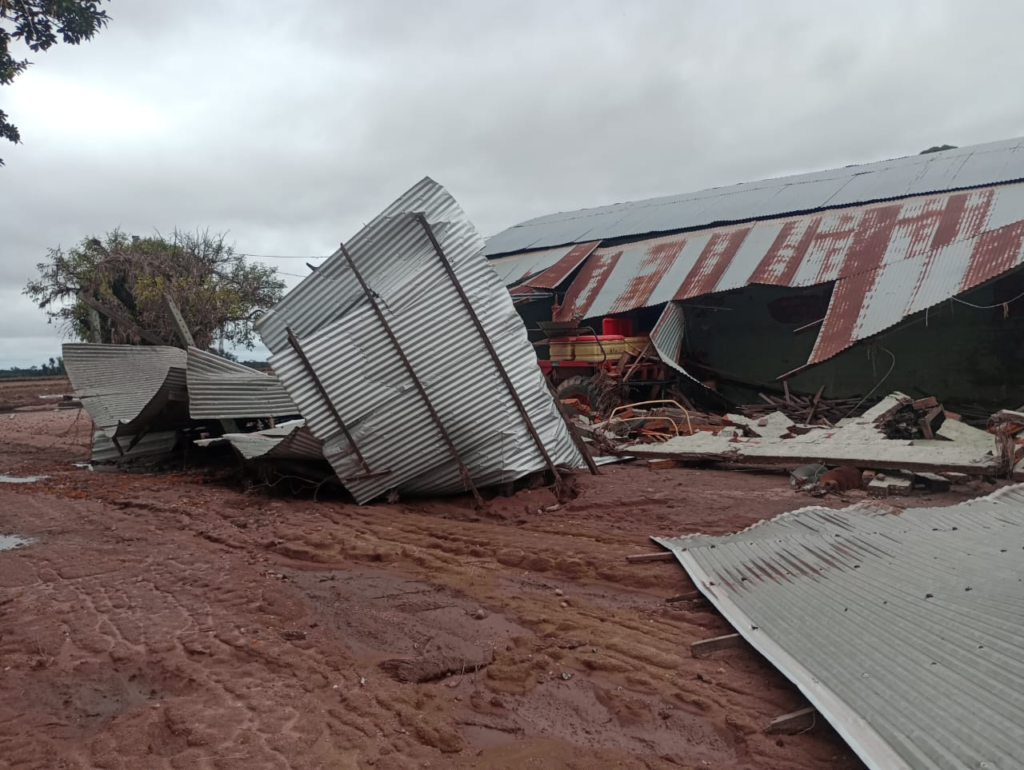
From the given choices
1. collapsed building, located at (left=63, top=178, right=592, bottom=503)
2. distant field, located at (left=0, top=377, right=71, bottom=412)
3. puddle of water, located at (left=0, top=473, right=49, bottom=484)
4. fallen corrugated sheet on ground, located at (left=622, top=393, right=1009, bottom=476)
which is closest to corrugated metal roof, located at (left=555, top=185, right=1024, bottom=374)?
fallen corrugated sheet on ground, located at (left=622, top=393, right=1009, bottom=476)

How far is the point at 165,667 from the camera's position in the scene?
157 inches

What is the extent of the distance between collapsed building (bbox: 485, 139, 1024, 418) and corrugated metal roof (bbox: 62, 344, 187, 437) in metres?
8.78

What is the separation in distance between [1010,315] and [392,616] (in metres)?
13.2

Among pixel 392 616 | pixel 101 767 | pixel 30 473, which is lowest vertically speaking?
pixel 392 616

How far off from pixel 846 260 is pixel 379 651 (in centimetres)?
1335

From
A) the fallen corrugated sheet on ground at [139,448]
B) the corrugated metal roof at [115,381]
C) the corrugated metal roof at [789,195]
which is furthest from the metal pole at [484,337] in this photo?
the corrugated metal roof at [789,195]

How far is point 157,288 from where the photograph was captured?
1870 centimetres

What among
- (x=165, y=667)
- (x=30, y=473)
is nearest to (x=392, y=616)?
(x=165, y=667)

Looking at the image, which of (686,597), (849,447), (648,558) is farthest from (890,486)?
(686,597)

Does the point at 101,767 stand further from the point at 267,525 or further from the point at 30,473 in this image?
the point at 30,473

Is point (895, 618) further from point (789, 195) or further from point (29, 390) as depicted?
point (29, 390)

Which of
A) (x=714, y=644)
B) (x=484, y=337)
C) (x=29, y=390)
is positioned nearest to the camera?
(x=714, y=644)

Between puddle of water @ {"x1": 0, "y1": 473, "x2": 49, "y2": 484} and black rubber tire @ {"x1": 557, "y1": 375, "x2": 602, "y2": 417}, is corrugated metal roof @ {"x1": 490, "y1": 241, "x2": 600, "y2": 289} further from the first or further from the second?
puddle of water @ {"x1": 0, "y1": 473, "x2": 49, "y2": 484}

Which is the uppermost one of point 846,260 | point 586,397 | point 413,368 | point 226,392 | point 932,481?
point 226,392
